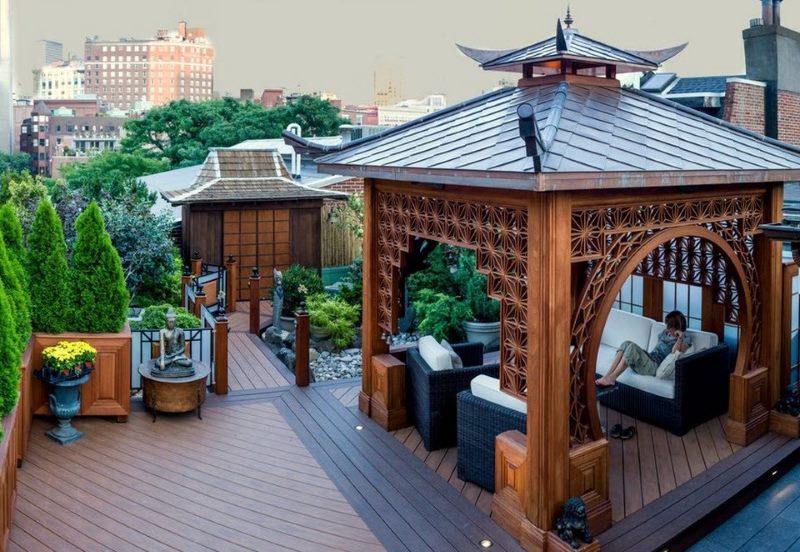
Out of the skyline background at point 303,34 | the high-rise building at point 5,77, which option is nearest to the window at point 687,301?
the skyline background at point 303,34

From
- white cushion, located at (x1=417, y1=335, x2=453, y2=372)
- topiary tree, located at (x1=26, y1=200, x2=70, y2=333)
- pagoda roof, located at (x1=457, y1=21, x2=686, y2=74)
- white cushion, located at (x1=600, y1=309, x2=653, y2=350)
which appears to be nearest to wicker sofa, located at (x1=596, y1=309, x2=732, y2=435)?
white cushion, located at (x1=600, y1=309, x2=653, y2=350)

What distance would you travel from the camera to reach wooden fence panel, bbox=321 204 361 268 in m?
15.8

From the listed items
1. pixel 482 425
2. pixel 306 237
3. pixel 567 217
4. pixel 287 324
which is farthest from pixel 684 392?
pixel 306 237

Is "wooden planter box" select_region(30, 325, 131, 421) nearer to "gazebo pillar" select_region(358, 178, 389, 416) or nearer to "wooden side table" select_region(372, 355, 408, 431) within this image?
"gazebo pillar" select_region(358, 178, 389, 416)

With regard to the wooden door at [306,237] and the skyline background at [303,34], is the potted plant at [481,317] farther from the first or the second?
the skyline background at [303,34]

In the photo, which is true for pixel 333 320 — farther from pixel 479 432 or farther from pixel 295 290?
pixel 479 432

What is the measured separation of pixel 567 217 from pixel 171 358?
179 inches

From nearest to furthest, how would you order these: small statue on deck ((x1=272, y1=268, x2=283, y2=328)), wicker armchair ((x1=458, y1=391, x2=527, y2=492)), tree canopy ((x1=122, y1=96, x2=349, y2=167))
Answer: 1. wicker armchair ((x1=458, y1=391, x2=527, y2=492))
2. small statue on deck ((x1=272, y1=268, x2=283, y2=328))
3. tree canopy ((x1=122, y1=96, x2=349, y2=167))

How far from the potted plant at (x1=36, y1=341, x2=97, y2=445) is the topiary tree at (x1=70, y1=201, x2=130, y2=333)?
395 mm

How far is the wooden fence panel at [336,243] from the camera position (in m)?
15.8

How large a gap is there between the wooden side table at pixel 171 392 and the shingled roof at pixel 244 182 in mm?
7072

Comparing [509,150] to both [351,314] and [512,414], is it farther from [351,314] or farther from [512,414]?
[351,314]

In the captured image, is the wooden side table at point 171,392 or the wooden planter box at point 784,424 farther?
the wooden side table at point 171,392

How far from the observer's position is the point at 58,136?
70125 mm
